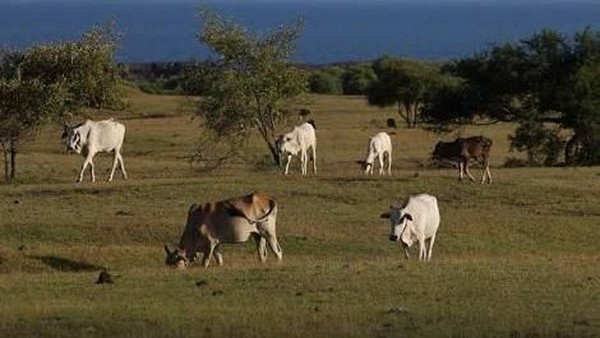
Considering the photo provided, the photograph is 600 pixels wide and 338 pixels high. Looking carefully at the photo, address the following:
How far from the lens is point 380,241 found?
Result: 1315 inches

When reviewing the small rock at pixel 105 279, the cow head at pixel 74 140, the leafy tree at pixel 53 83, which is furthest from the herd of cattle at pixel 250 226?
the leafy tree at pixel 53 83

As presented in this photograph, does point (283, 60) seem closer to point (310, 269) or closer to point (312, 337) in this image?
point (310, 269)

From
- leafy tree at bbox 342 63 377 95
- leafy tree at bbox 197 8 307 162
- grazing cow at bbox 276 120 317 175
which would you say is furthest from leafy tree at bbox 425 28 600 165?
leafy tree at bbox 342 63 377 95

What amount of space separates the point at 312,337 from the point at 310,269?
24.7ft

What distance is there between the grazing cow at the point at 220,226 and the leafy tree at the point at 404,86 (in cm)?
5889

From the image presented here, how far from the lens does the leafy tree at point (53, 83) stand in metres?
50.5

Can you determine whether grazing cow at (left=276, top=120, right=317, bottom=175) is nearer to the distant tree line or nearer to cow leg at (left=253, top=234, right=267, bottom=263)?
the distant tree line

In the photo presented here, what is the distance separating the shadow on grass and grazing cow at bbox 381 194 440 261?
20.4ft

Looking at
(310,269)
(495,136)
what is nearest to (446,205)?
(310,269)

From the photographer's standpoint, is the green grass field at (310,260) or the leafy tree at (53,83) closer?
the green grass field at (310,260)

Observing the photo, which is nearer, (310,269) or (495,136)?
(310,269)

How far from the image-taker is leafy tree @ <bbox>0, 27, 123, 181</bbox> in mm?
50500

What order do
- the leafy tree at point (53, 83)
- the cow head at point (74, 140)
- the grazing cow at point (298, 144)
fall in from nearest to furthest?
the cow head at point (74, 140)
the grazing cow at point (298, 144)
the leafy tree at point (53, 83)

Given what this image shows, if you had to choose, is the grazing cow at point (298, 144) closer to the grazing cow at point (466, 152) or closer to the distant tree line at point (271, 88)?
the distant tree line at point (271, 88)
